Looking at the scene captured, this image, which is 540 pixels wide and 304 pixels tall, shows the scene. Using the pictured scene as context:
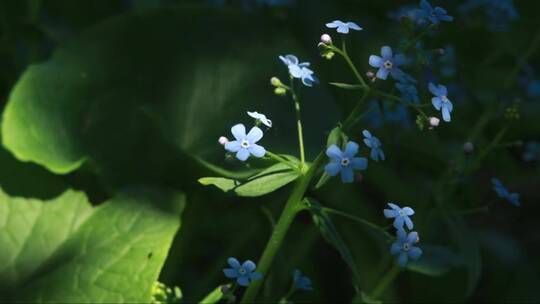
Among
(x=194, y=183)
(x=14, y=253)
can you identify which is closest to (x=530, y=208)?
(x=194, y=183)

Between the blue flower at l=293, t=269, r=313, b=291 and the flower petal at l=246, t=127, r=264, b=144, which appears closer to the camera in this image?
the flower petal at l=246, t=127, r=264, b=144

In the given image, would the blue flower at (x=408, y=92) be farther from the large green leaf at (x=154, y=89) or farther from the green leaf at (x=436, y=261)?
the large green leaf at (x=154, y=89)

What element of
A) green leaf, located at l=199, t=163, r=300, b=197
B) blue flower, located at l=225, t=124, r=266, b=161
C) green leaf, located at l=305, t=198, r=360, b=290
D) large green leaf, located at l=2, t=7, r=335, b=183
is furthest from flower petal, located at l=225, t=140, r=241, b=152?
large green leaf, located at l=2, t=7, r=335, b=183

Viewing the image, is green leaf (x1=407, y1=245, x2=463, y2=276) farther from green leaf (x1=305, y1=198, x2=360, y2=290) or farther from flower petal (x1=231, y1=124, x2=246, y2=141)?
flower petal (x1=231, y1=124, x2=246, y2=141)

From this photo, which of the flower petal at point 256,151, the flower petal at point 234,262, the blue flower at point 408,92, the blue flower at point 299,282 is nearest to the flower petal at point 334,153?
the flower petal at point 256,151

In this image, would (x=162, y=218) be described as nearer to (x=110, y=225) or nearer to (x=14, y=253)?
(x=110, y=225)

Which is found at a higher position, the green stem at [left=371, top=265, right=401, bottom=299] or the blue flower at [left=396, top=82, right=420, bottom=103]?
the blue flower at [left=396, top=82, right=420, bottom=103]

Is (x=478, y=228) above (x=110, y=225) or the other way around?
the other way around
